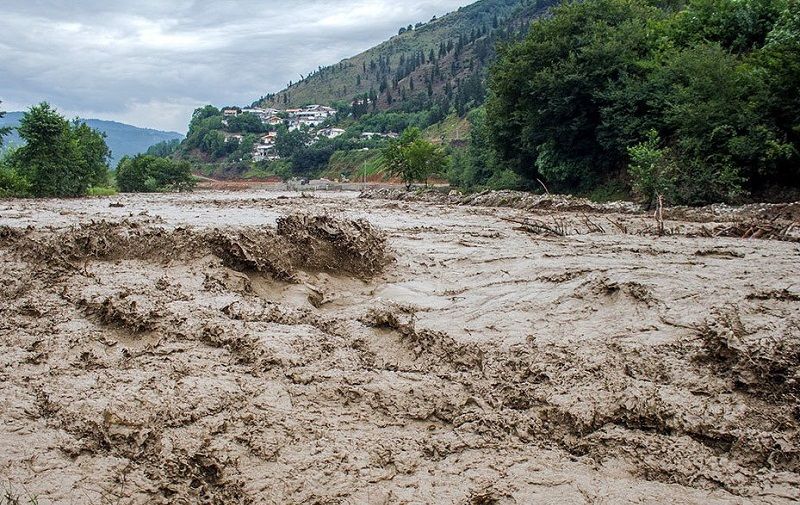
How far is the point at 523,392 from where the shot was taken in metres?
3.80

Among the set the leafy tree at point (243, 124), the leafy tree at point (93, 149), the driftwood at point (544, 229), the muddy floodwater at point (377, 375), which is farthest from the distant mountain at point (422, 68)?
the muddy floodwater at point (377, 375)

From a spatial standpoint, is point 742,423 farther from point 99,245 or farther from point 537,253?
point 99,245

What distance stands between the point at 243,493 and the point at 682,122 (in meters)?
18.2

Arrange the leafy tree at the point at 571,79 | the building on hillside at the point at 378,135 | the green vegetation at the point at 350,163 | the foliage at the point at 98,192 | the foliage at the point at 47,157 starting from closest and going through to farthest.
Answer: the leafy tree at the point at 571,79
the foliage at the point at 47,157
the foliage at the point at 98,192
the green vegetation at the point at 350,163
the building on hillside at the point at 378,135

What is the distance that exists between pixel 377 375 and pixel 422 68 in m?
133

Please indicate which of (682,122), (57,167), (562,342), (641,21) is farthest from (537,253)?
(57,167)

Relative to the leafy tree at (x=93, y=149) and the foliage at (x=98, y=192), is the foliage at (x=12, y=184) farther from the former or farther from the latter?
the leafy tree at (x=93, y=149)

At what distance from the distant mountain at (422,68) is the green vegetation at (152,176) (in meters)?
37.8

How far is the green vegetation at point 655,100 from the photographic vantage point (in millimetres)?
15273

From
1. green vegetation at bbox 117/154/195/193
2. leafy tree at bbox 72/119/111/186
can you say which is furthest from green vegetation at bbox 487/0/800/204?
green vegetation at bbox 117/154/195/193

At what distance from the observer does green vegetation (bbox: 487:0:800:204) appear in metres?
15.3

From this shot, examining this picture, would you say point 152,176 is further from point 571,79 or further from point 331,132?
point 331,132

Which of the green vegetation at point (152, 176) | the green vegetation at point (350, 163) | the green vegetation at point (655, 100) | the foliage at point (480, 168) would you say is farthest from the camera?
the green vegetation at point (350, 163)

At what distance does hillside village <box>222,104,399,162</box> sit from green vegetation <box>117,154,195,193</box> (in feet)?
148
